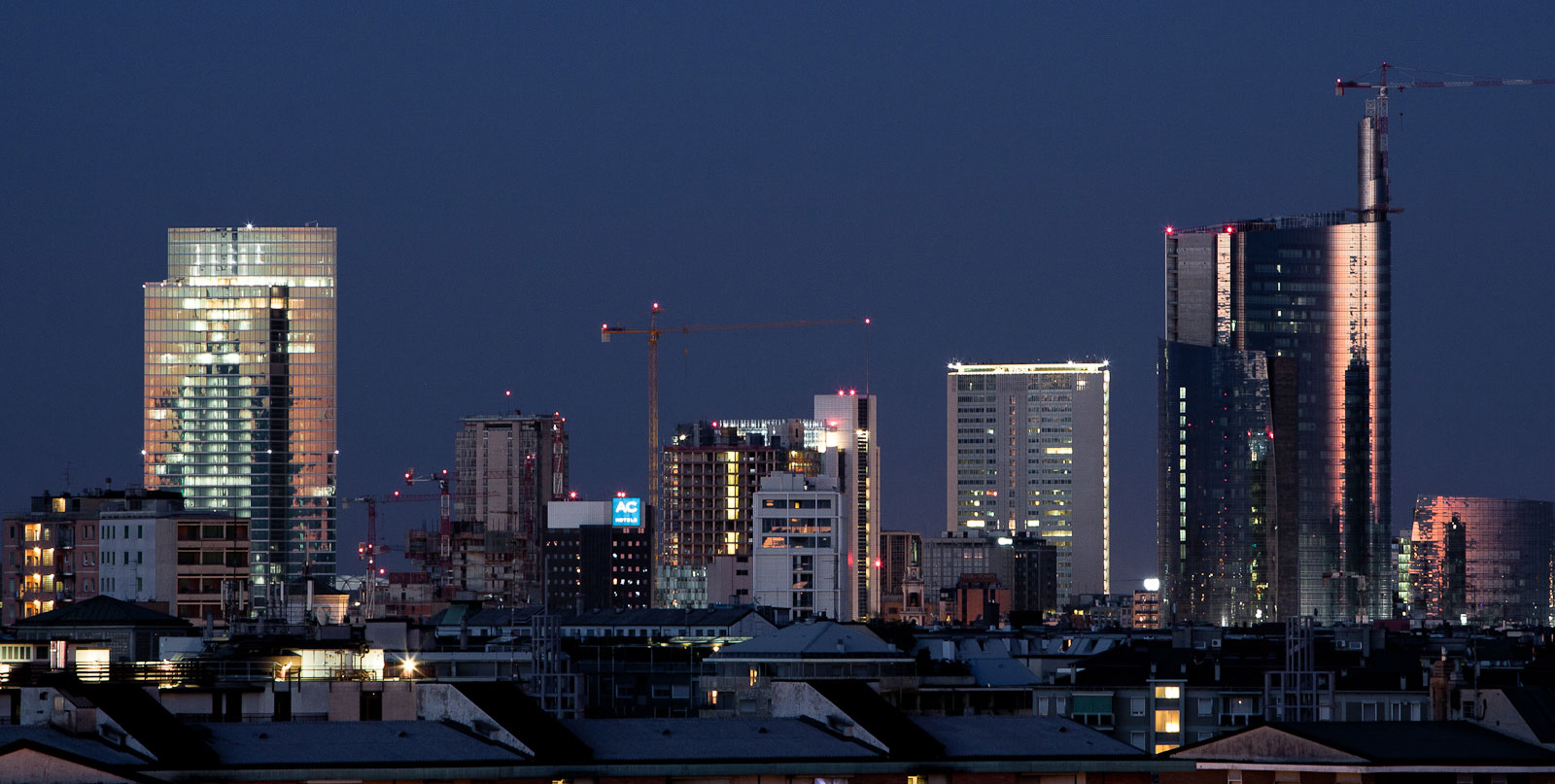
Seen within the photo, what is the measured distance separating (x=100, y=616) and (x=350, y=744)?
247ft

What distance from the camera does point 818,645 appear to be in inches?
4926

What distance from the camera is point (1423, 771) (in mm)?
67062

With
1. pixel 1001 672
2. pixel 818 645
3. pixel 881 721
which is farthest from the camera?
pixel 1001 672

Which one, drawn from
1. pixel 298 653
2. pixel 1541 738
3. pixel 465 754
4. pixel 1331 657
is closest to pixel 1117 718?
pixel 1331 657

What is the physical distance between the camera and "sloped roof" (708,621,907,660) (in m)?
124

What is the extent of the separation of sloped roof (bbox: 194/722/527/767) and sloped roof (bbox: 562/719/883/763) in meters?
3.15

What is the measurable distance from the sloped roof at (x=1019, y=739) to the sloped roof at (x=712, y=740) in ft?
10.3

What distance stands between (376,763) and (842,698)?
14.5 m

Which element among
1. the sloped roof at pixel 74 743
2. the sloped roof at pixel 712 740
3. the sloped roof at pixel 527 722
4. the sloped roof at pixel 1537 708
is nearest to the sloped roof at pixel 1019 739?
the sloped roof at pixel 712 740

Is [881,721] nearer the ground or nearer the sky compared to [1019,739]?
nearer the sky

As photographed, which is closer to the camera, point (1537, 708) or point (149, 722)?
point (149, 722)

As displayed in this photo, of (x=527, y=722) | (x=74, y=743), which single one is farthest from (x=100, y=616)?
(x=74, y=743)

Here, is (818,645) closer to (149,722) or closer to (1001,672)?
(1001,672)

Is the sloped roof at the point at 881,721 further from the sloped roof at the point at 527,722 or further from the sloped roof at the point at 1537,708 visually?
the sloped roof at the point at 1537,708
